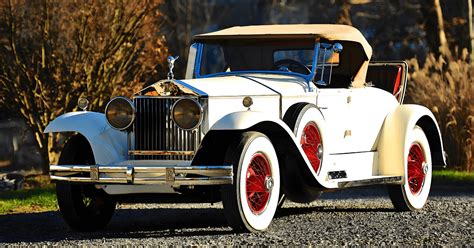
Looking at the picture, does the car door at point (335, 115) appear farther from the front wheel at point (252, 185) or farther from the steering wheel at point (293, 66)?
the front wheel at point (252, 185)

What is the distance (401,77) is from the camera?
43.2 ft

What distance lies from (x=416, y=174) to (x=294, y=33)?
82.7 inches

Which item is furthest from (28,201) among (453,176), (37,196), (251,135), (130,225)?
(453,176)

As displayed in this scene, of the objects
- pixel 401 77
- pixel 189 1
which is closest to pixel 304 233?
pixel 401 77

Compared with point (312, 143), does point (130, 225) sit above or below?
below

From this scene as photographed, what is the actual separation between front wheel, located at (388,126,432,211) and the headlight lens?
3.02 m

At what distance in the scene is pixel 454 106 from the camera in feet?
61.1

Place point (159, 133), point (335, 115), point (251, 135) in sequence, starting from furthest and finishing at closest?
point (335, 115) < point (159, 133) < point (251, 135)

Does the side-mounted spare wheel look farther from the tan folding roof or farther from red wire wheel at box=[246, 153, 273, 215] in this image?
the tan folding roof

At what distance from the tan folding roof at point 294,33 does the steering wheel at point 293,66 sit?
0.90 feet

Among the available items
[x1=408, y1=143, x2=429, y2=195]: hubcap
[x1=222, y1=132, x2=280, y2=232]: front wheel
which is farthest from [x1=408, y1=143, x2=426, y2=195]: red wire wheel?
[x1=222, y1=132, x2=280, y2=232]: front wheel

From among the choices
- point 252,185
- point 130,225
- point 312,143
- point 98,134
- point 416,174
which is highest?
point 98,134

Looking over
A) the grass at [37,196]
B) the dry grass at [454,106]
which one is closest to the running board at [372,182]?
the grass at [37,196]

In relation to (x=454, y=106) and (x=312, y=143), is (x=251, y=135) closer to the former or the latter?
(x=312, y=143)
